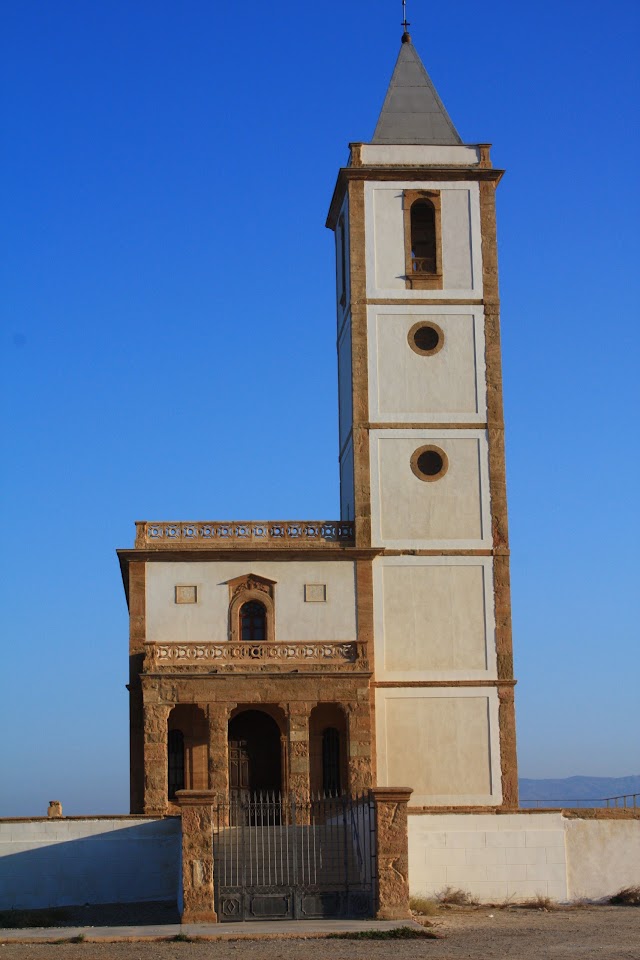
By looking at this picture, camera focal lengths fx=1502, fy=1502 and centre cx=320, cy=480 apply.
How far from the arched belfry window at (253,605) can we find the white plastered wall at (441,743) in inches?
131

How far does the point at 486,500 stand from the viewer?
39781 millimetres

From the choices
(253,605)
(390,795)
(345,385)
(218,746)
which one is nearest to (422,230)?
(345,385)

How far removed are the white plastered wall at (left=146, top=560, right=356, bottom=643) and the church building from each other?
2.0 inches

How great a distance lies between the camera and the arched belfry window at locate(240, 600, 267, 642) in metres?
38.0

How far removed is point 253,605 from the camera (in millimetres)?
38219

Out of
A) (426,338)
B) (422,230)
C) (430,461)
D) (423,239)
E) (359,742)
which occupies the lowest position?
(359,742)

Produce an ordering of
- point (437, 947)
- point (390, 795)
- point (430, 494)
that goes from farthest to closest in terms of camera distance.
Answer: point (430, 494), point (390, 795), point (437, 947)

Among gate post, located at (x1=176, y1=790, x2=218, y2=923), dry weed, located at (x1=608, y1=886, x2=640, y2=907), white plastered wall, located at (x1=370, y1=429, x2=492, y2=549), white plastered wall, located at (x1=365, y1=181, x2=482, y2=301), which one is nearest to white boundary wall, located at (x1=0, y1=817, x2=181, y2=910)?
gate post, located at (x1=176, y1=790, x2=218, y2=923)

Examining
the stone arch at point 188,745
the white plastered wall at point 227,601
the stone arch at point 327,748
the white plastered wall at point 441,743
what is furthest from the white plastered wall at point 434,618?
the stone arch at point 188,745

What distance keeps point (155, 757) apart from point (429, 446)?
11.0m

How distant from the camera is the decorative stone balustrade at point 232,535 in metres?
38.2

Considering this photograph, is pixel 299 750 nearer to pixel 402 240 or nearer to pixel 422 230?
pixel 402 240

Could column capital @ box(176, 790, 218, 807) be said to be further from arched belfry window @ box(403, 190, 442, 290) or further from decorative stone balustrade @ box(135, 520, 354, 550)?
arched belfry window @ box(403, 190, 442, 290)

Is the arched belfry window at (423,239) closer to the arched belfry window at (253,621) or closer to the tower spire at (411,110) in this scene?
the tower spire at (411,110)
